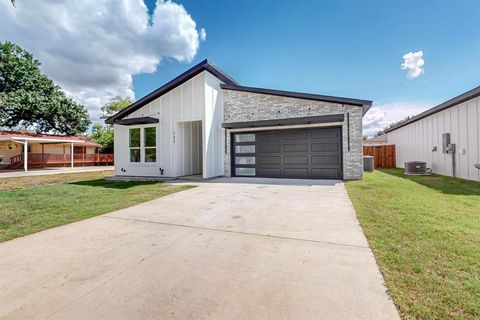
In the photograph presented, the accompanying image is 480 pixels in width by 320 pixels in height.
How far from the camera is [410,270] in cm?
242

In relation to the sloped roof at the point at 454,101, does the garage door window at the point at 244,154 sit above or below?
below

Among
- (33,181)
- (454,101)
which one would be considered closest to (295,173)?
(454,101)

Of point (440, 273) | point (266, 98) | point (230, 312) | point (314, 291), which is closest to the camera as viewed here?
point (230, 312)

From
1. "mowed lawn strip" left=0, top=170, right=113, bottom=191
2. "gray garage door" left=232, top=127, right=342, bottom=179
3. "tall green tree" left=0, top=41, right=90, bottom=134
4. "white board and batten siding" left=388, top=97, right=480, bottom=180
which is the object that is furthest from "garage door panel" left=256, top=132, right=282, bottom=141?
"tall green tree" left=0, top=41, right=90, bottom=134

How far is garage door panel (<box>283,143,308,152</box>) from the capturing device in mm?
10422

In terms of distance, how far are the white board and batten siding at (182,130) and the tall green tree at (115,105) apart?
2809 centimetres

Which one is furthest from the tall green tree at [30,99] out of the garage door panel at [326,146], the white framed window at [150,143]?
the garage door panel at [326,146]

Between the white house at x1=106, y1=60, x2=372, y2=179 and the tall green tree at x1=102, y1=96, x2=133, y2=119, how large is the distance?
92.0ft

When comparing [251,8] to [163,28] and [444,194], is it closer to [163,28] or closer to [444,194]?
[163,28]

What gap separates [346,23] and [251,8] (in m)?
4.93

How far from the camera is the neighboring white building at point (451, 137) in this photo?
920 cm

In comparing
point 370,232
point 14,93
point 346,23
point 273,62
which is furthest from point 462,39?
point 14,93

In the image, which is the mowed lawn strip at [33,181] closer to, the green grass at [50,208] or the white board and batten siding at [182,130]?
the white board and batten siding at [182,130]

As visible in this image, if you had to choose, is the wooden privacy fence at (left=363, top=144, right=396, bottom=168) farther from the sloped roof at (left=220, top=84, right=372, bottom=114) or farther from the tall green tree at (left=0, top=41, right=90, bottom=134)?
the tall green tree at (left=0, top=41, right=90, bottom=134)
